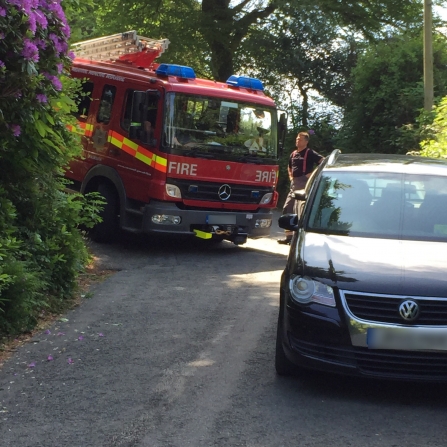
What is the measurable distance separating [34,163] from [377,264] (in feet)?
12.8

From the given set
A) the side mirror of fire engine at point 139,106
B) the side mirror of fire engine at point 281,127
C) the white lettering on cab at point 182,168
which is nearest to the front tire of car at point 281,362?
the white lettering on cab at point 182,168

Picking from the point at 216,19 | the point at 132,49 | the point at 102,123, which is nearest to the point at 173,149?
the point at 102,123

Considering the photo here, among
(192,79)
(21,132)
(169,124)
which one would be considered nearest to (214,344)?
(21,132)

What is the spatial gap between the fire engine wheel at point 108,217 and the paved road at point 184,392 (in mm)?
3975

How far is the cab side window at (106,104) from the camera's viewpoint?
42.9 feet

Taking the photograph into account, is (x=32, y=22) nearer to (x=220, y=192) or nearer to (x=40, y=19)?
(x=40, y=19)

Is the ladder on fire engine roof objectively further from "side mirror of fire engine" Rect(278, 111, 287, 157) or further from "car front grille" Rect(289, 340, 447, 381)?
"car front grille" Rect(289, 340, 447, 381)

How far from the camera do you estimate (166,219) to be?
12352 mm

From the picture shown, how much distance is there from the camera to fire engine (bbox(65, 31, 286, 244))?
12344 mm

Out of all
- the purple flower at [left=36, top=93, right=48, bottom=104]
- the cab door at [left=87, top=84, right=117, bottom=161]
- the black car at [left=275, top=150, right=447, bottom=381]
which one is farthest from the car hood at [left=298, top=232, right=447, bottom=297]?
the cab door at [left=87, top=84, right=117, bottom=161]

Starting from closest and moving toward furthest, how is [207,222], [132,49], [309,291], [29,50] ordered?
[309,291], [29,50], [207,222], [132,49]

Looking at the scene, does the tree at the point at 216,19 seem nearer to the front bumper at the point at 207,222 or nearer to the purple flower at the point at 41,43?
the front bumper at the point at 207,222

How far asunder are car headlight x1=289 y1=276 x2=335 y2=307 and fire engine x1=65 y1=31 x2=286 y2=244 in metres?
6.46

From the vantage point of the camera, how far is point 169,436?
5.04 m
